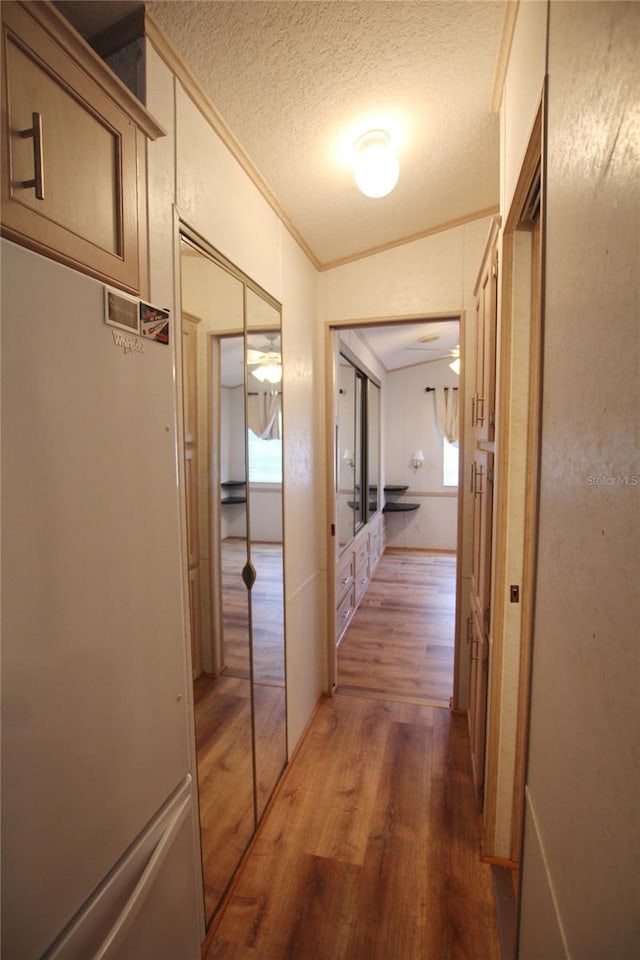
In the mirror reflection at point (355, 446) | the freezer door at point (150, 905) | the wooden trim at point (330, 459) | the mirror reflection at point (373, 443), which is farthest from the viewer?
the mirror reflection at point (373, 443)

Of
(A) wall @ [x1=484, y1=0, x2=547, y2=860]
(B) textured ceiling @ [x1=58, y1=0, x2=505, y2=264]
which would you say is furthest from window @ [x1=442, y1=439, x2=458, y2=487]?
(A) wall @ [x1=484, y1=0, x2=547, y2=860]

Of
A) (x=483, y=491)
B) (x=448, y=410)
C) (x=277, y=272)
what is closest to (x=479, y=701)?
(x=483, y=491)

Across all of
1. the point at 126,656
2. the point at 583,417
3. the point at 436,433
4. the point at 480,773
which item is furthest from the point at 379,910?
the point at 436,433

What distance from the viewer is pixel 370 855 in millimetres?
1729

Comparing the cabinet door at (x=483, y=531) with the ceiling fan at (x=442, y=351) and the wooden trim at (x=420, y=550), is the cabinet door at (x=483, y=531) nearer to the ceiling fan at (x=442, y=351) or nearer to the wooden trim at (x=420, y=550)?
the ceiling fan at (x=442, y=351)

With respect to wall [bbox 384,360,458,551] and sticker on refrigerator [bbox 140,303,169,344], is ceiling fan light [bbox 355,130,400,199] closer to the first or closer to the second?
sticker on refrigerator [bbox 140,303,169,344]

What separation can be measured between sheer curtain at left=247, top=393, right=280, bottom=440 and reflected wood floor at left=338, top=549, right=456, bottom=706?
187 centimetres

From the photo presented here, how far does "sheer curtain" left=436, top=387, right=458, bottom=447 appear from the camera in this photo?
20.9 ft

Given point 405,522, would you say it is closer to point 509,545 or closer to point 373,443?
point 373,443

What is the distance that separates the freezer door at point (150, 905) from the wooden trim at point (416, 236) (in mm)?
2592

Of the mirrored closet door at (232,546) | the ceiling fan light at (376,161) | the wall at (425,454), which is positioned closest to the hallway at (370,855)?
the mirrored closet door at (232,546)

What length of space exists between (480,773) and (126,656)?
174cm

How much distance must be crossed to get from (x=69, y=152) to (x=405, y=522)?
6150mm

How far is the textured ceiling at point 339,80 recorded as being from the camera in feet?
3.65
